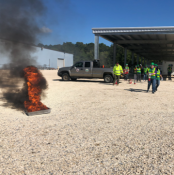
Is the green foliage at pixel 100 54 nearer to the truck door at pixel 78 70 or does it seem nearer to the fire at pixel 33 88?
the truck door at pixel 78 70

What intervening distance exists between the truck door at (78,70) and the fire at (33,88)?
10844 millimetres

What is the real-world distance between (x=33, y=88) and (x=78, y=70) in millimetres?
11148

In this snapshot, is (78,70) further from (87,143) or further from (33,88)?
(87,143)

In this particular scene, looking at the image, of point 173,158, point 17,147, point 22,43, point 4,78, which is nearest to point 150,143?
point 173,158

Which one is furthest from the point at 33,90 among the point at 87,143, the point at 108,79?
the point at 108,79

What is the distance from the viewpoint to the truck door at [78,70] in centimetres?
1694

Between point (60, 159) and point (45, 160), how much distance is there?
10.1 inches

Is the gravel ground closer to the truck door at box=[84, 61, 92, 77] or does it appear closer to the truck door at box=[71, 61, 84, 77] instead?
the truck door at box=[84, 61, 92, 77]

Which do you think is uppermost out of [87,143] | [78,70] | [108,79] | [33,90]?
[78,70]

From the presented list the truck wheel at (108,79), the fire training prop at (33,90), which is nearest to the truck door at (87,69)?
the truck wheel at (108,79)

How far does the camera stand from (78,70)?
17031mm

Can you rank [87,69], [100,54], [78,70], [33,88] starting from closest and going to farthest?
[33,88]
[87,69]
[78,70]
[100,54]

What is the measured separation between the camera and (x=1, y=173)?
2717 mm

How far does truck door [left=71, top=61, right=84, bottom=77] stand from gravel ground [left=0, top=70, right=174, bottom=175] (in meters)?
11.0
